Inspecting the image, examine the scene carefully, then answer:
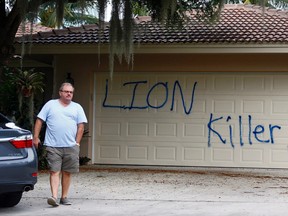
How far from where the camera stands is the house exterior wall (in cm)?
1389

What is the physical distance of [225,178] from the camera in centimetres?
1209

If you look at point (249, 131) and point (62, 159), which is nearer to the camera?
point (62, 159)

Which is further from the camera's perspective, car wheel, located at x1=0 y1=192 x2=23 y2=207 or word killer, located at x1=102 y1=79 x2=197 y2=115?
word killer, located at x1=102 y1=79 x2=197 y2=115

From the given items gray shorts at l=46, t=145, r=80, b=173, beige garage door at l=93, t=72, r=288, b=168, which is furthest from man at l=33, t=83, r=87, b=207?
beige garage door at l=93, t=72, r=288, b=168

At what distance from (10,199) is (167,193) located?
2664mm

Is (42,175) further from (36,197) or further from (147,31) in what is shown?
(147,31)

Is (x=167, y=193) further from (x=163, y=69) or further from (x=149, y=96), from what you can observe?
(x=163, y=69)

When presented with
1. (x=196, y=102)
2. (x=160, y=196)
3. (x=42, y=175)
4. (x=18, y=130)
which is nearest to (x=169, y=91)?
(x=196, y=102)

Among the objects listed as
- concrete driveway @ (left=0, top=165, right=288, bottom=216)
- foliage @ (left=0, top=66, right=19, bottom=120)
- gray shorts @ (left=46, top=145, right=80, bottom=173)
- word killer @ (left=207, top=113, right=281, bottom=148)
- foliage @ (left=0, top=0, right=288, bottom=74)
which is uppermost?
foliage @ (left=0, top=0, right=288, bottom=74)

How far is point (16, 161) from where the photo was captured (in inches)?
310

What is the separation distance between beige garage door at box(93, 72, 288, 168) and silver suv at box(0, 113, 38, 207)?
6.24 metres

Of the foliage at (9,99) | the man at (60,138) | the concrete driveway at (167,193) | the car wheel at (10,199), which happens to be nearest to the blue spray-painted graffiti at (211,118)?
the concrete driveway at (167,193)

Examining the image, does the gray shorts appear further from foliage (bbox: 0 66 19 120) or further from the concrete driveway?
foliage (bbox: 0 66 19 120)

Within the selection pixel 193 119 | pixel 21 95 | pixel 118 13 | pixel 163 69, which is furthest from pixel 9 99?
pixel 193 119
